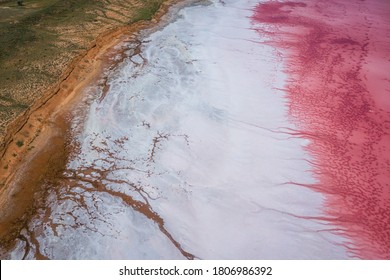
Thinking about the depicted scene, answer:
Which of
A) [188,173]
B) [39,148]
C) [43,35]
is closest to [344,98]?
[188,173]

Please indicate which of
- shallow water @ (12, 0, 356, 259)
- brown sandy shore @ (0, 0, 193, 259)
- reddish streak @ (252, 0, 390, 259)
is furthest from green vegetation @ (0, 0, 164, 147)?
reddish streak @ (252, 0, 390, 259)

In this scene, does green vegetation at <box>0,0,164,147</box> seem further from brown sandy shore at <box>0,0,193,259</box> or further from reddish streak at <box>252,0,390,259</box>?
reddish streak at <box>252,0,390,259</box>

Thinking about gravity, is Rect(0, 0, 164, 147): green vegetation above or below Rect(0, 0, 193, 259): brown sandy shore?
above

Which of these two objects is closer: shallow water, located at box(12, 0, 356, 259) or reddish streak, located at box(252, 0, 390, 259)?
shallow water, located at box(12, 0, 356, 259)

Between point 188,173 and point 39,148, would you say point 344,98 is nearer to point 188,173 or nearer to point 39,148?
point 188,173

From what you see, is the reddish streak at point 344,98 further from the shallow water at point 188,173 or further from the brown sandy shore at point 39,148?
the brown sandy shore at point 39,148
